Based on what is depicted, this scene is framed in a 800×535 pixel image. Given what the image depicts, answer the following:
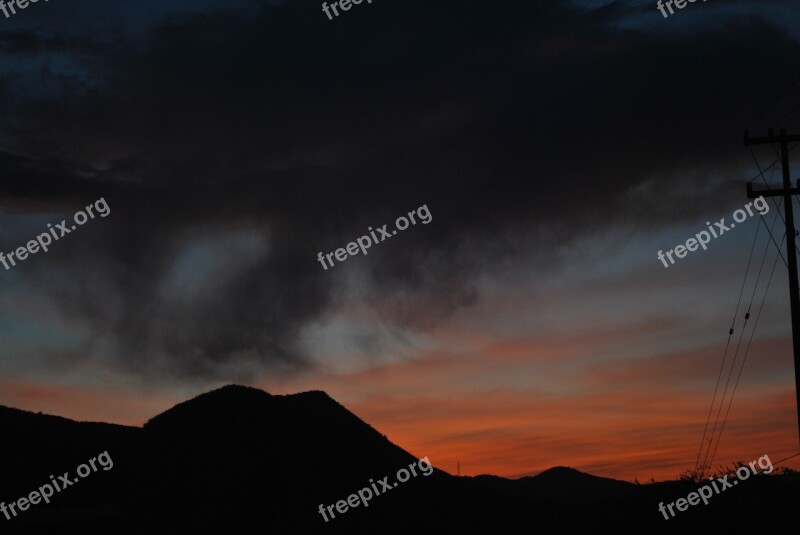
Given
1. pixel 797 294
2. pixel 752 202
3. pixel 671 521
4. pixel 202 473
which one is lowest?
pixel 671 521

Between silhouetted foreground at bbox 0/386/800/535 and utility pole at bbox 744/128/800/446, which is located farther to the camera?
silhouetted foreground at bbox 0/386/800/535

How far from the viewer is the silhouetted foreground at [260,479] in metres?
50.2

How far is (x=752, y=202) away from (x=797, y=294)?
3.65 m

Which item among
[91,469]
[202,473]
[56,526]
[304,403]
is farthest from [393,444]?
[56,526]

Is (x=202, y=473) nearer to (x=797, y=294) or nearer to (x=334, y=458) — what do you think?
Result: (x=334, y=458)

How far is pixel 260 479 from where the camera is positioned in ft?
186

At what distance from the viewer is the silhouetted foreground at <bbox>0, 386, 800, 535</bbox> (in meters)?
50.2

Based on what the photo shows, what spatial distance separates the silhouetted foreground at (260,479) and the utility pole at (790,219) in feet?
48.7

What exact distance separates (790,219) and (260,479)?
3772cm

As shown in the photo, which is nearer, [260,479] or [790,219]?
[790,219]

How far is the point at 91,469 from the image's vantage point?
53969 millimetres

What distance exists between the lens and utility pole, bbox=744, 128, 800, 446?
1080 inches

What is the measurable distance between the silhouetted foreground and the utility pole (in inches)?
584

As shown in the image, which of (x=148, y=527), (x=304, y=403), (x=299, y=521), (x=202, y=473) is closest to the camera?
(x=148, y=527)
